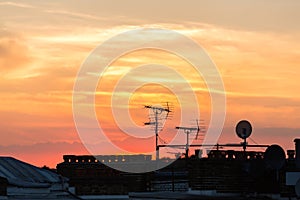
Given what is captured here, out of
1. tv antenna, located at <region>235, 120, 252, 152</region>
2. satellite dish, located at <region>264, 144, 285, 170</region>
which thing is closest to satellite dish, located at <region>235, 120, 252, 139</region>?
tv antenna, located at <region>235, 120, 252, 152</region>

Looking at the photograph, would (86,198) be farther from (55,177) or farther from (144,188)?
(144,188)

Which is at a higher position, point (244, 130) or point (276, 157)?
point (244, 130)

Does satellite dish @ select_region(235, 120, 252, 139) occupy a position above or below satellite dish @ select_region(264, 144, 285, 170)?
above

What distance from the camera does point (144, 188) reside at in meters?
80.3

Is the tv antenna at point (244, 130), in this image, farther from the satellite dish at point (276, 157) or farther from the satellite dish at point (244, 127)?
the satellite dish at point (276, 157)

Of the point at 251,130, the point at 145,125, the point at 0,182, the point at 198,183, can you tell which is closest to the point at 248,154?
the point at 251,130

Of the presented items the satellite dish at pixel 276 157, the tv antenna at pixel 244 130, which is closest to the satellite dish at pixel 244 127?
the tv antenna at pixel 244 130

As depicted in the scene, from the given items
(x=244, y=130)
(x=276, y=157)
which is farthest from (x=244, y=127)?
(x=276, y=157)

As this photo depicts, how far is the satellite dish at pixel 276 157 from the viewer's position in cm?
7112

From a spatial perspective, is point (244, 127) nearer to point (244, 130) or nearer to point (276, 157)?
point (244, 130)

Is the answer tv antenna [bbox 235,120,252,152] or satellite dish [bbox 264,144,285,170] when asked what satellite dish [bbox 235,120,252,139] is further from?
satellite dish [bbox 264,144,285,170]

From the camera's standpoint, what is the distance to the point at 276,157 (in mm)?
71312

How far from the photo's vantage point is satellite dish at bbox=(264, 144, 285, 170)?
71.1m

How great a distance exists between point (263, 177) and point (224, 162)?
3.31 meters
